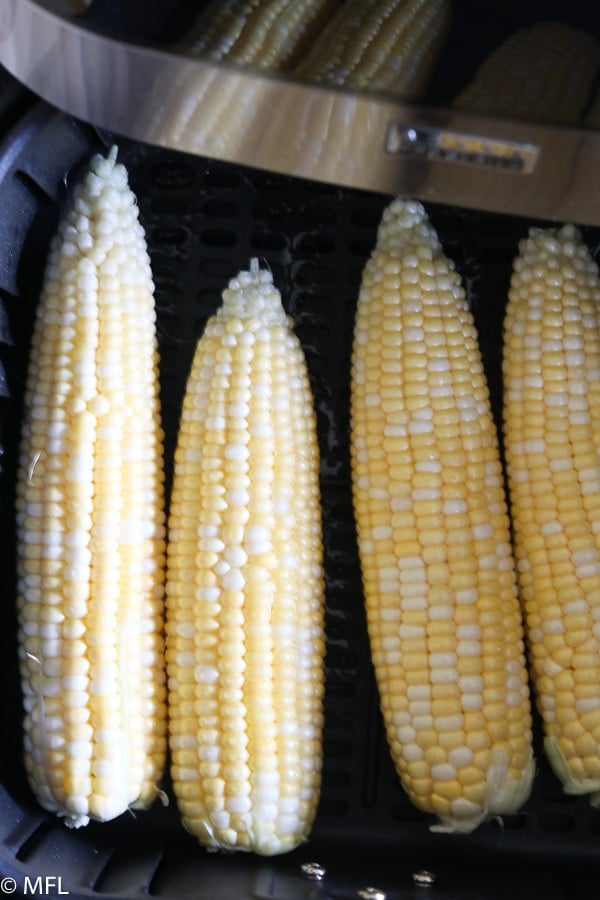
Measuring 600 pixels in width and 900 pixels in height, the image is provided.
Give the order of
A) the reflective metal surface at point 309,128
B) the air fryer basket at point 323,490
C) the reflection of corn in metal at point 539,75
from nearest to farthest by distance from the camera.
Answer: the reflective metal surface at point 309,128
the reflection of corn in metal at point 539,75
the air fryer basket at point 323,490

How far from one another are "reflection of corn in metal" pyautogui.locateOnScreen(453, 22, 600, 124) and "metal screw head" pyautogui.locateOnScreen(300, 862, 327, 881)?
73cm

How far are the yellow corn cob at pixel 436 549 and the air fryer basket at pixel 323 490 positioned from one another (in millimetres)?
105

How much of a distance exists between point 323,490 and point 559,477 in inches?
10.3

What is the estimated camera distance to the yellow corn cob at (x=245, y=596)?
84cm

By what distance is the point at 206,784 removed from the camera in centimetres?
84

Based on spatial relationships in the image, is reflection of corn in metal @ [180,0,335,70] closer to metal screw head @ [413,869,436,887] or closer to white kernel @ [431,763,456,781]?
white kernel @ [431,763,456,781]

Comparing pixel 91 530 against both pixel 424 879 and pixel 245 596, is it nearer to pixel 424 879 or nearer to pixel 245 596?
pixel 245 596

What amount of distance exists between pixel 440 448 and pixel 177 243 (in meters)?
0.39

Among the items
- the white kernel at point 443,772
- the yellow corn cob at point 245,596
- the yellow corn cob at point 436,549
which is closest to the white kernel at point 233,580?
the yellow corn cob at point 245,596

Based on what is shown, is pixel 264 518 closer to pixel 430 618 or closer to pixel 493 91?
pixel 430 618

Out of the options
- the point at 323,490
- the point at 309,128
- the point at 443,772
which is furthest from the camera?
the point at 323,490

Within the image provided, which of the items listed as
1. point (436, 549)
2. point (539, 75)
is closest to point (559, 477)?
point (436, 549)

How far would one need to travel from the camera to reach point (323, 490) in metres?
1.00

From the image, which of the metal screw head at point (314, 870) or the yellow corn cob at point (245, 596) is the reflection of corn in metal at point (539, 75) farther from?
the metal screw head at point (314, 870)
